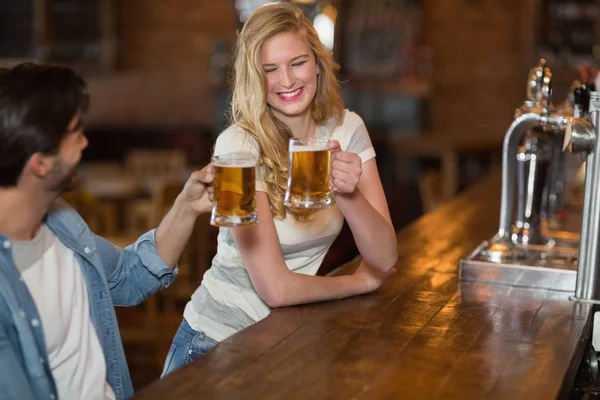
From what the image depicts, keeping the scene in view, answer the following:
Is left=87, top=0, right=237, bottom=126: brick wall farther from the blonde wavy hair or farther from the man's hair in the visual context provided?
the man's hair

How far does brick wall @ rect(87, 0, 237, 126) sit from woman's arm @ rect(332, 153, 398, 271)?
7.65 meters

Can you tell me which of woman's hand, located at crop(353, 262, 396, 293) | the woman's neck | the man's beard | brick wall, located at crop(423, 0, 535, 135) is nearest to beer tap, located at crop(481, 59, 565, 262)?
woman's hand, located at crop(353, 262, 396, 293)

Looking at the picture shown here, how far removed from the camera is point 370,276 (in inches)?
92.4

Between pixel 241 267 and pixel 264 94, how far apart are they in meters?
0.44

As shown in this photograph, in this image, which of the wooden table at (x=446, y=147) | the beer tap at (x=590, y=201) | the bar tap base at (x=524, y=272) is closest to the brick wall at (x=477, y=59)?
the wooden table at (x=446, y=147)

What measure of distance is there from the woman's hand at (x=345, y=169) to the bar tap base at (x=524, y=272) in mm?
700

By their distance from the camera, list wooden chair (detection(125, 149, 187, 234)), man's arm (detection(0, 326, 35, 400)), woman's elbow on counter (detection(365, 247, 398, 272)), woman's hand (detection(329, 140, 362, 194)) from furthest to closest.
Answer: wooden chair (detection(125, 149, 187, 234)), woman's elbow on counter (detection(365, 247, 398, 272)), woman's hand (detection(329, 140, 362, 194)), man's arm (detection(0, 326, 35, 400))

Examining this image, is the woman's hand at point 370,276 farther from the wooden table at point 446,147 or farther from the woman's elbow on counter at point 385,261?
the wooden table at point 446,147

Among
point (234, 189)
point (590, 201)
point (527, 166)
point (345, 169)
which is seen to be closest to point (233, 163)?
point (234, 189)

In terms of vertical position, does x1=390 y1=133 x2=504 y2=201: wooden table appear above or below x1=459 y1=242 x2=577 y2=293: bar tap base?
below

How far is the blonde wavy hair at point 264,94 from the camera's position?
222 centimetres

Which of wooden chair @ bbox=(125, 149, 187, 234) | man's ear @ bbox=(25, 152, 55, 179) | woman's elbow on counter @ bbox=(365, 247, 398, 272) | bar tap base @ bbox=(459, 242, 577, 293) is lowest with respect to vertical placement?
wooden chair @ bbox=(125, 149, 187, 234)

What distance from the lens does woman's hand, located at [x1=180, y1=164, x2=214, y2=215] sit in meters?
2.03

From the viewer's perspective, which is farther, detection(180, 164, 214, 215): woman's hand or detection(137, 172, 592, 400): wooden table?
detection(180, 164, 214, 215): woman's hand
